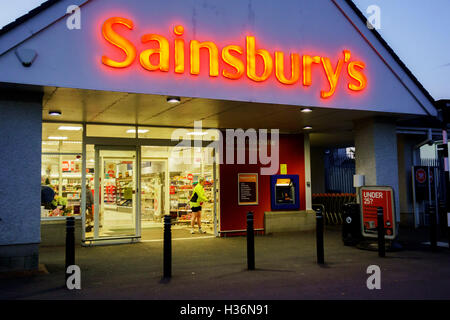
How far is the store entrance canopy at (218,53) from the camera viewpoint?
7.71m

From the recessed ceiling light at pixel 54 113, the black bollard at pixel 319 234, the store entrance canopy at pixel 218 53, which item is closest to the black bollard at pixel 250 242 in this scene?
the black bollard at pixel 319 234

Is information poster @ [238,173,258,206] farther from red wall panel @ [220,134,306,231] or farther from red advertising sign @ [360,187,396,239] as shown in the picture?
red advertising sign @ [360,187,396,239]

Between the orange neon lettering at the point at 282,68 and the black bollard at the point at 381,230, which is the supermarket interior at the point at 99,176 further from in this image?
the black bollard at the point at 381,230

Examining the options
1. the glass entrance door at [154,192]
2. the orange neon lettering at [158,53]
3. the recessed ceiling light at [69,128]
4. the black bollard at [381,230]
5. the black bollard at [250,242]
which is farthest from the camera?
the glass entrance door at [154,192]

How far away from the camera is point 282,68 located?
31.9 feet

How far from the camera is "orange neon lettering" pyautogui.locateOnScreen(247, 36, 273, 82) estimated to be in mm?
9344

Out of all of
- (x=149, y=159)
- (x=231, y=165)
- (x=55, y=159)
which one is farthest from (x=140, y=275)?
(x=149, y=159)

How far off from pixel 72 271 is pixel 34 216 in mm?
1533

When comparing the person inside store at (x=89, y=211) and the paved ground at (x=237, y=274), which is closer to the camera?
the paved ground at (x=237, y=274)

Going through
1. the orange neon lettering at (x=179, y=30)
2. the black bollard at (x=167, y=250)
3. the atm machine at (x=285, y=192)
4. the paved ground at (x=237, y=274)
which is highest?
the orange neon lettering at (x=179, y=30)

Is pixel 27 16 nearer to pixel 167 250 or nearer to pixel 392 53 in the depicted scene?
pixel 167 250

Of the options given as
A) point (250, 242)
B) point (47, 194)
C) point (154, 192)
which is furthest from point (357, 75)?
point (154, 192)

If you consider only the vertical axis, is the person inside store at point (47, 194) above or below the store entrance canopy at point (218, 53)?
below

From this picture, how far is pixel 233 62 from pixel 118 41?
2.48 metres
